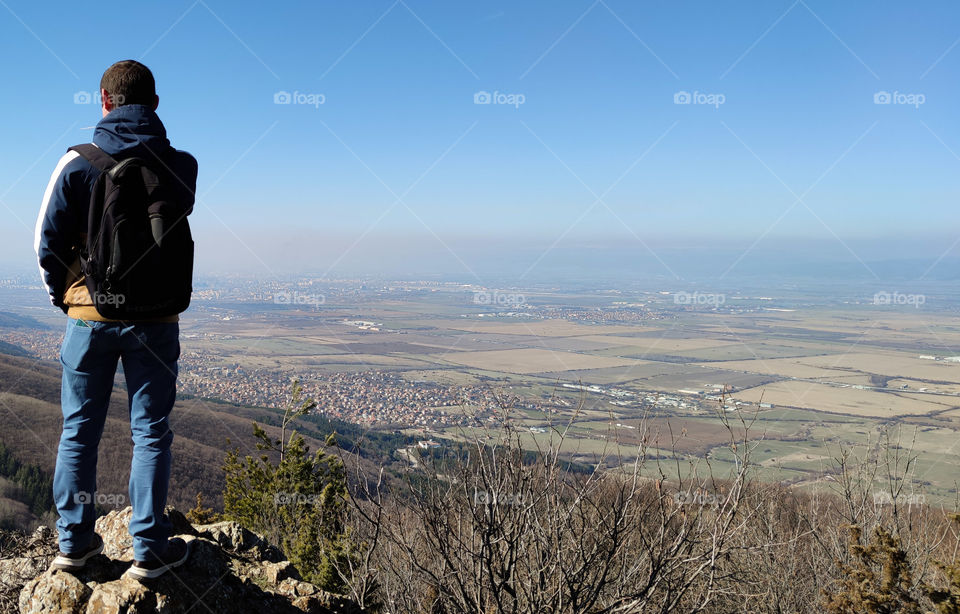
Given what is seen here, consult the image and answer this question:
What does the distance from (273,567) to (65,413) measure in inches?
70.4

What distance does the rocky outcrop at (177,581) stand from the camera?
287 centimetres

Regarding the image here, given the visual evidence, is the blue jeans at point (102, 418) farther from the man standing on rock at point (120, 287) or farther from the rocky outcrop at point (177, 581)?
the rocky outcrop at point (177, 581)

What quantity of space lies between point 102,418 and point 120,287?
29.6 inches

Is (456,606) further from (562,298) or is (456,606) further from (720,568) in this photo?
(562,298)

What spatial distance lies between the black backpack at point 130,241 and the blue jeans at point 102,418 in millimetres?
161

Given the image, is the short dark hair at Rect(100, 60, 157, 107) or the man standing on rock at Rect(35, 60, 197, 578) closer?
the man standing on rock at Rect(35, 60, 197, 578)

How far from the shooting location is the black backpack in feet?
9.12

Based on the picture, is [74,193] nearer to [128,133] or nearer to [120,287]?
[128,133]

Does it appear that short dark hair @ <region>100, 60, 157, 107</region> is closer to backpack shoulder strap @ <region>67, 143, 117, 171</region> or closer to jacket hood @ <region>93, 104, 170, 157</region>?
jacket hood @ <region>93, 104, 170, 157</region>

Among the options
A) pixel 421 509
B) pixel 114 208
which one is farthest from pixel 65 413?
pixel 421 509

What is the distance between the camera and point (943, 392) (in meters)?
55.1

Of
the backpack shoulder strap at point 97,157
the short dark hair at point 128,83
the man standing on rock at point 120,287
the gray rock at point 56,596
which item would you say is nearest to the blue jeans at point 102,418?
the man standing on rock at point 120,287

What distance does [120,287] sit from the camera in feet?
9.15

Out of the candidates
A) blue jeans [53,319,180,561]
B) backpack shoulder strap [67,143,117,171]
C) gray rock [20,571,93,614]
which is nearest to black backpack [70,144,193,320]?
backpack shoulder strap [67,143,117,171]
